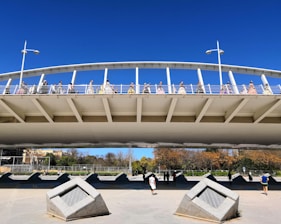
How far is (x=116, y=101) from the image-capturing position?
1605cm

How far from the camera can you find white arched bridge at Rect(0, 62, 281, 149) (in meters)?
15.5

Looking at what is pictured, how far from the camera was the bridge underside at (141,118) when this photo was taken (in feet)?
51.3

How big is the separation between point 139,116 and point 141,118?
906mm

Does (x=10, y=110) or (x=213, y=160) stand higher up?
(x=10, y=110)

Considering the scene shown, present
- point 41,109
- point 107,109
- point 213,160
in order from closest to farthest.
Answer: point 41,109, point 107,109, point 213,160

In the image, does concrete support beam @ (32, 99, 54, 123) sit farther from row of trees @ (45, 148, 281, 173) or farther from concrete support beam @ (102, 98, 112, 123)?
row of trees @ (45, 148, 281, 173)

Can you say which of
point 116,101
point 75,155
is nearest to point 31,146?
point 116,101

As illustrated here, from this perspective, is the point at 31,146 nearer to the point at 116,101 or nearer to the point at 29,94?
the point at 29,94

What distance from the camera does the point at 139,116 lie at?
17484 mm

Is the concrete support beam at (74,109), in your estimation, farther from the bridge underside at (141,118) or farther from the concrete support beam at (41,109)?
the concrete support beam at (41,109)

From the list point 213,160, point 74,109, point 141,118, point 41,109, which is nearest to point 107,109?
point 74,109

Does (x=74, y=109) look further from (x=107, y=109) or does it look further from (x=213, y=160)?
(x=213, y=160)

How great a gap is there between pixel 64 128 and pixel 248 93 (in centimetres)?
1479

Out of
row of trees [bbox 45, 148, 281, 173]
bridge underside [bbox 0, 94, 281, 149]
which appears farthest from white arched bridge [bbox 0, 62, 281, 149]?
row of trees [bbox 45, 148, 281, 173]
